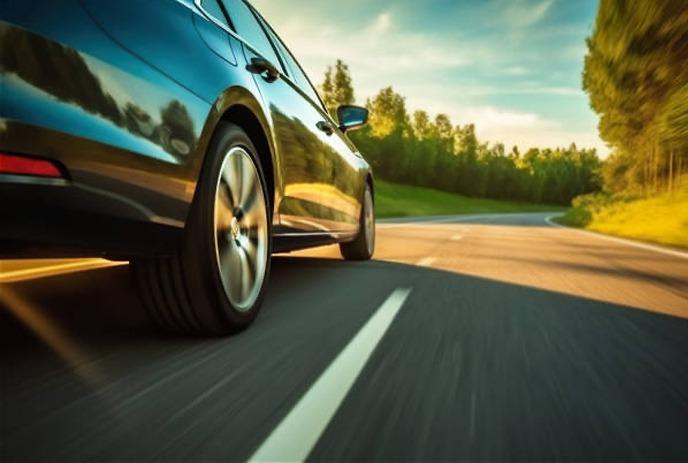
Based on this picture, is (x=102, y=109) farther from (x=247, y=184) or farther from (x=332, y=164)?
(x=332, y=164)

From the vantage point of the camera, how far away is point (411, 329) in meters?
3.72

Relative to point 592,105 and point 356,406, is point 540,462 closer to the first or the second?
point 356,406

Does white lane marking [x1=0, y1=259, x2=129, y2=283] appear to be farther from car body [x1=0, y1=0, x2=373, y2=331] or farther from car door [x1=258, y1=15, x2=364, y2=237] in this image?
car body [x1=0, y1=0, x2=373, y2=331]

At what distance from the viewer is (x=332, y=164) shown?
5586mm

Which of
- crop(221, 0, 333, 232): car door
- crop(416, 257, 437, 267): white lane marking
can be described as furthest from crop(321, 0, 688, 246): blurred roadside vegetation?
crop(221, 0, 333, 232): car door

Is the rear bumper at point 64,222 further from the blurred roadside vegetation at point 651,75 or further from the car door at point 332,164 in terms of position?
the blurred roadside vegetation at point 651,75

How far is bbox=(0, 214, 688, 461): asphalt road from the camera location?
79.7 inches

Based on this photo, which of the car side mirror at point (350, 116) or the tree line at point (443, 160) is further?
the tree line at point (443, 160)

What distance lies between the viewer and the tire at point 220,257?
121 inches

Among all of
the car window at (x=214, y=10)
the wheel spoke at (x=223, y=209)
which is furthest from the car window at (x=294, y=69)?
the wheel spoke at (x=223, y=209)

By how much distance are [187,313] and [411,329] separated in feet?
3.95

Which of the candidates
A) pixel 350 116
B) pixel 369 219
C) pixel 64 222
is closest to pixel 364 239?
pixel 369 219

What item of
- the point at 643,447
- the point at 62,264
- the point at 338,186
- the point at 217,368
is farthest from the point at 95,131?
the point at 62,264

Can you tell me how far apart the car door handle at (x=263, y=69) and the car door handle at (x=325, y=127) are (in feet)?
3.36
